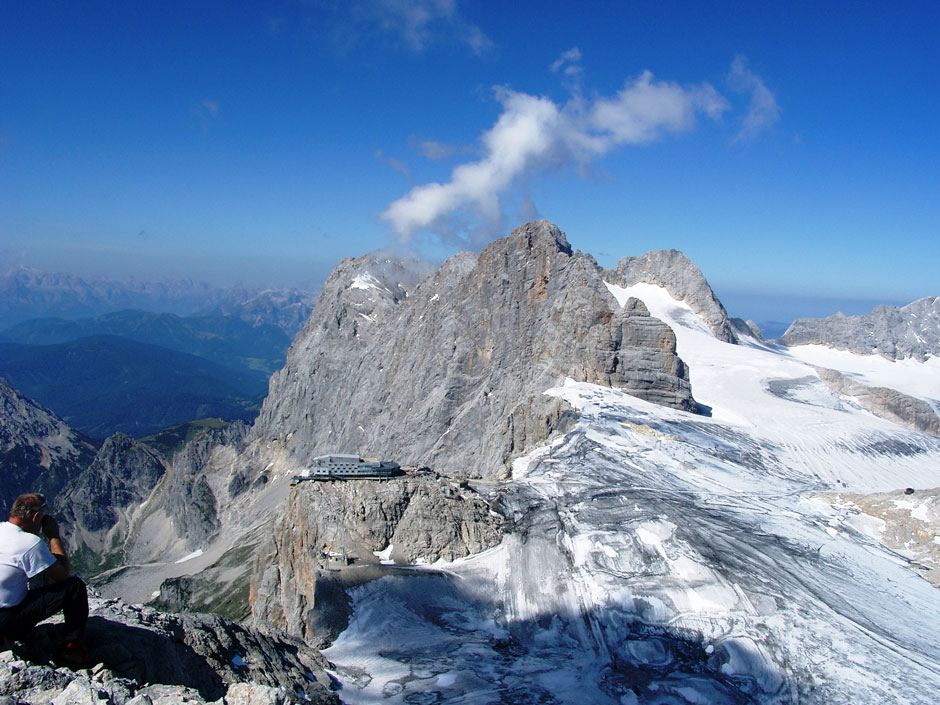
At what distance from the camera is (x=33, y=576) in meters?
9.31

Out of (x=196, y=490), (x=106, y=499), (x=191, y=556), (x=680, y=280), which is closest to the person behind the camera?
(x=680, y=280)

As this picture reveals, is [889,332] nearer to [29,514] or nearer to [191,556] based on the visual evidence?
[29,514]

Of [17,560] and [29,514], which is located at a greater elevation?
[29,514]

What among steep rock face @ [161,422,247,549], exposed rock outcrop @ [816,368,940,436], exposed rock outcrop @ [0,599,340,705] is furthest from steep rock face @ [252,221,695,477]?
exposed rock outcrop @ [816,368,940,436]

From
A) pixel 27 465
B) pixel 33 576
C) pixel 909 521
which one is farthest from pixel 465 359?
pixel 27 465

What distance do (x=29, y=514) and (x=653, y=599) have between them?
2843cm

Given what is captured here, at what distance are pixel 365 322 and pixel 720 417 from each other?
10861 centimetres

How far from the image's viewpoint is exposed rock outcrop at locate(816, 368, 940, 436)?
87.0 m

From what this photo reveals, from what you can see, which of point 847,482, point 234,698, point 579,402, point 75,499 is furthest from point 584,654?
point 75,499

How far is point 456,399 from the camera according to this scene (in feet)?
333

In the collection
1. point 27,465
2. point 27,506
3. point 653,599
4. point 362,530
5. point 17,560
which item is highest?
point 27,506

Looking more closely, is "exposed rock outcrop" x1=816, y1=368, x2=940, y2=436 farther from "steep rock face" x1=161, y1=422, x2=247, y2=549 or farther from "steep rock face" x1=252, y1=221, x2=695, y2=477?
"steep rock face" x1=161, y1=422, x2=247, y2=549

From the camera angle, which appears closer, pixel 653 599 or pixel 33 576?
pixel 33 576

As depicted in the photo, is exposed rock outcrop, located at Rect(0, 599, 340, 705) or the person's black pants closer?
exposed rock outcrop, located at Rect(0, 599, 340, 705)
